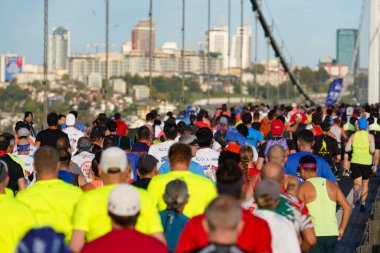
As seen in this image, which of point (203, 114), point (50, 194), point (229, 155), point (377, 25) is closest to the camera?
point (50, 194)

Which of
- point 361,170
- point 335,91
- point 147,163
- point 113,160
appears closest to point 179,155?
point 147,163

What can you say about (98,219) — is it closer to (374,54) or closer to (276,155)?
(276,155)

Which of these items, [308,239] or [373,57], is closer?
[308,239]

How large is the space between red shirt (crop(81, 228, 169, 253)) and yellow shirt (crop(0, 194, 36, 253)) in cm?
147

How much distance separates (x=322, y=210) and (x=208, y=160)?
6.67 feet

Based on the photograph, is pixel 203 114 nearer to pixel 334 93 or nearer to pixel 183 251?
pixel 183 251

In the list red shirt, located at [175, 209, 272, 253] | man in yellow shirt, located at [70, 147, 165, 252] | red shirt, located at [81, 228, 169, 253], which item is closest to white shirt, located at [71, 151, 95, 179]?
man in yellow shirt, located at [70, 147, 165, 252]

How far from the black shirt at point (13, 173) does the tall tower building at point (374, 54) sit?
66.1 metres

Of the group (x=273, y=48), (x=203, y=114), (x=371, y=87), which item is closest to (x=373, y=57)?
(x=371, y=87)

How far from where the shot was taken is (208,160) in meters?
11.0

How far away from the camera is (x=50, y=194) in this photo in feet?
23.3

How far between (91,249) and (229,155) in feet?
14.8

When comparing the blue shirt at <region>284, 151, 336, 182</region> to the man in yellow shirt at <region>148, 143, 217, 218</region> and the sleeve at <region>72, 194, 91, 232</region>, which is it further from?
the sleeve at <region>72, 194, 91, 232</region>

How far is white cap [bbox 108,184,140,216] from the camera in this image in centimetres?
542
